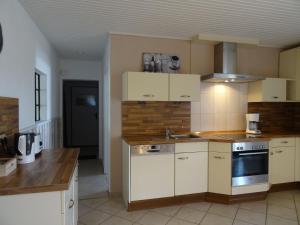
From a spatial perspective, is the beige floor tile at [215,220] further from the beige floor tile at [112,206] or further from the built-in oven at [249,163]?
the beige floor tile at [112,206]

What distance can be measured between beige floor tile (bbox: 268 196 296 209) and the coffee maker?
3.41 feet

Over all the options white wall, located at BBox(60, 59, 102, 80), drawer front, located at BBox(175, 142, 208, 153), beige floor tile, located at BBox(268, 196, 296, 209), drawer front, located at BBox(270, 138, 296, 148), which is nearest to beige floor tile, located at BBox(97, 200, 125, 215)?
drawer front, located at BBox(175, 142, 208, 153)

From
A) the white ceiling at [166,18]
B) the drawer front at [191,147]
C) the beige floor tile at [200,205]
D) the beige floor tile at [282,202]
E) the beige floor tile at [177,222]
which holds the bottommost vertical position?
the beige floor tile at [177,222]

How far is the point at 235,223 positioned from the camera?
8.52ft

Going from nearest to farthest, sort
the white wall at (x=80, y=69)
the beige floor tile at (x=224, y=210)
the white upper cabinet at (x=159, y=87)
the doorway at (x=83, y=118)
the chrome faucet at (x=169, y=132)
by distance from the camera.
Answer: the beige floor tile at (x=224, y=210) → the white upper cabinet at (x=159, y=87) → the chrome faucet at (x=169, y=132) → the white wall at (x=80, y=69) → the doorway at (x=83, y=118)

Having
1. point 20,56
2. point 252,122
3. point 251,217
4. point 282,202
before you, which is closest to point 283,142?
point 252,122

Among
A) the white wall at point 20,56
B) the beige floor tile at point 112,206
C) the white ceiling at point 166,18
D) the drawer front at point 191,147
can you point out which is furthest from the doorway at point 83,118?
the drawer front at point 191,147

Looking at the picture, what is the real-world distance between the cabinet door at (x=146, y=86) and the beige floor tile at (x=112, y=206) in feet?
4.76

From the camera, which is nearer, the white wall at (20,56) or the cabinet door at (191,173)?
the white wall at (20,56)

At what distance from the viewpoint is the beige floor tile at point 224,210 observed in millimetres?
2811

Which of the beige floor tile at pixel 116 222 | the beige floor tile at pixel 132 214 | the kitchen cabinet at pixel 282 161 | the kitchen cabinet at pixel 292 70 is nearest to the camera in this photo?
the beige floor tile at pixel 116 222

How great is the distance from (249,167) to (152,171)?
1395mm

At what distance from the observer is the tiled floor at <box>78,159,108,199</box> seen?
3.43 meters

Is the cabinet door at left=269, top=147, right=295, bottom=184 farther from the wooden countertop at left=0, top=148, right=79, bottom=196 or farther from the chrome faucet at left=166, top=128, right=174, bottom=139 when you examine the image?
the wooden countertop at left=0, top=148, right=79, bottom=196
